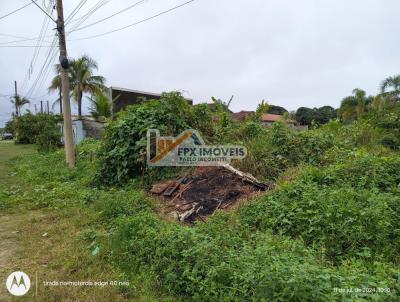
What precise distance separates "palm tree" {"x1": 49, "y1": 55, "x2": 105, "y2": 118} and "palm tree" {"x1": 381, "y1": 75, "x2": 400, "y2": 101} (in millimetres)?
A: 20062

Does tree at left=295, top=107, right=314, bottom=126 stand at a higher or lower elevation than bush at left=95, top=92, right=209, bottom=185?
higher

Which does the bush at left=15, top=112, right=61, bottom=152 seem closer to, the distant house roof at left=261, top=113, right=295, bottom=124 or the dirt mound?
the distant house roof at left=261, top=113, right=295, bottom=124

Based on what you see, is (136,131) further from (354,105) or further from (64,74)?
(354,105)

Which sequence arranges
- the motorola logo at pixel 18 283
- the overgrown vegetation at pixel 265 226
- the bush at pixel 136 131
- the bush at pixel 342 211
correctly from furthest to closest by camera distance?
the bush at pixel 136 131 < the bush at pixel 342 211 < the motorola logo at pixel 18 283 < the overgrown vegetation at pixel 265 226

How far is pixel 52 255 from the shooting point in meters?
3.48

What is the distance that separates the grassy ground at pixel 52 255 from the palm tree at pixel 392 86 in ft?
68.6

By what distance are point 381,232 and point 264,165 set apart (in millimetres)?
2948

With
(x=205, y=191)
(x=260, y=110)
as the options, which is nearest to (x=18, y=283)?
(x=205, y=191)

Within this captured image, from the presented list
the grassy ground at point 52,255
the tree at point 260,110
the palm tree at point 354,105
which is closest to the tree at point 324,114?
the palm tree at point 354,105

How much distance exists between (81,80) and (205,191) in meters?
18.6

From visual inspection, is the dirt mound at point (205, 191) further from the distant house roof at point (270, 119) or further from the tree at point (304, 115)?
the tree at point (304, 115)

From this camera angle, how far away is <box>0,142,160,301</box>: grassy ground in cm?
267

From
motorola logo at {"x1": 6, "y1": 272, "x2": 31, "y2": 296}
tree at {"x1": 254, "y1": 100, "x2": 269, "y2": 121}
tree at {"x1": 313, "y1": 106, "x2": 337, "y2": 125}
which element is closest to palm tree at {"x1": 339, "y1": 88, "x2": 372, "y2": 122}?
tree at {"x1": 313, "y1": 106, "x2": 337, "y2": 125}

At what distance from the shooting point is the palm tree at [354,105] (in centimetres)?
2252
